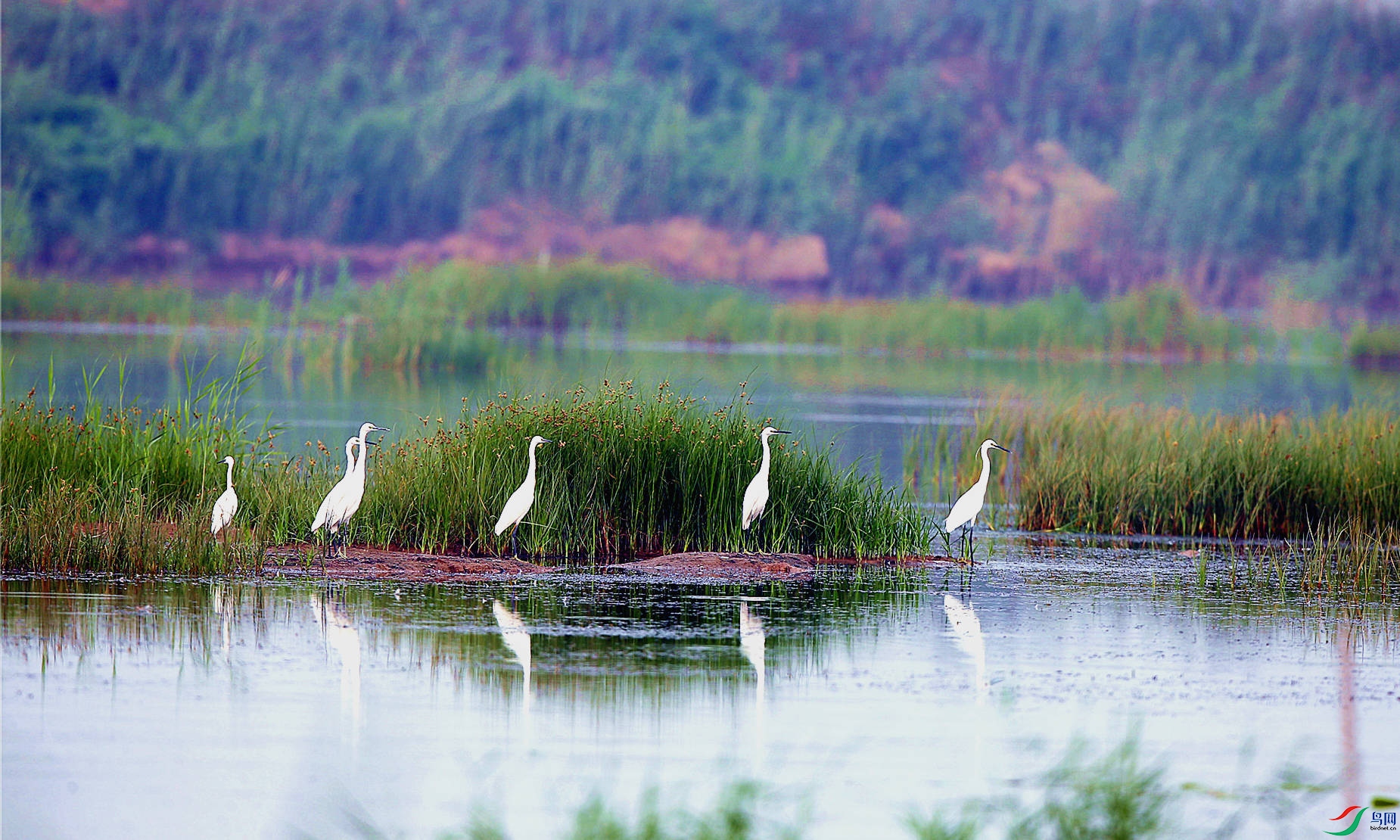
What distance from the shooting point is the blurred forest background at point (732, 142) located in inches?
2795

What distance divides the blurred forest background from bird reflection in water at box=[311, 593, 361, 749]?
56.7 m

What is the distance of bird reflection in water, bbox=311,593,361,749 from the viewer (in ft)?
24.8

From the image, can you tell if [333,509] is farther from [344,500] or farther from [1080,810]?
[1080,810]

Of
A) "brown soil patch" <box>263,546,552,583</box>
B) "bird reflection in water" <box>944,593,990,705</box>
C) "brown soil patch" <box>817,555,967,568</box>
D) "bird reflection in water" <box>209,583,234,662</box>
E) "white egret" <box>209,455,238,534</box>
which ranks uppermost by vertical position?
"white egret" <box>209,455,238,534</box>

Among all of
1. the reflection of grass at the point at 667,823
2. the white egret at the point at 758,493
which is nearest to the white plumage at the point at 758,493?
the white egret at the point at 758,493

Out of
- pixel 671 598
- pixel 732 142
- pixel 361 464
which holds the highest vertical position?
pixel 732 142

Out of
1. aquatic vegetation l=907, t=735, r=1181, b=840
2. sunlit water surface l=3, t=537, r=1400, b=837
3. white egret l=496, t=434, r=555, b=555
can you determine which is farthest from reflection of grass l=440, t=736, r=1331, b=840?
white egret l=496, t=434, r=555, b=555

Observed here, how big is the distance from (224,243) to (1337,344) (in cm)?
4271

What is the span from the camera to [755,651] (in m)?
9.27

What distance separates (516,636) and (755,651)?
4.18ft

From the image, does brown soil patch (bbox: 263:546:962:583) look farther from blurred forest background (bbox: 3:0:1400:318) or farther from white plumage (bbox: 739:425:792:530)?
blurred forest background (bbox: 3:0:1400:318)

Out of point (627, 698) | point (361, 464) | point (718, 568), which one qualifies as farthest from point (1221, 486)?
point (627, 698)

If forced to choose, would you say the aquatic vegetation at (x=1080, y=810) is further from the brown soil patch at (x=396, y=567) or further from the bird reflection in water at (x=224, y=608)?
the brown soil patch at (x=396, y=567)

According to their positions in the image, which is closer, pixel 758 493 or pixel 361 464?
pixel 361 464
